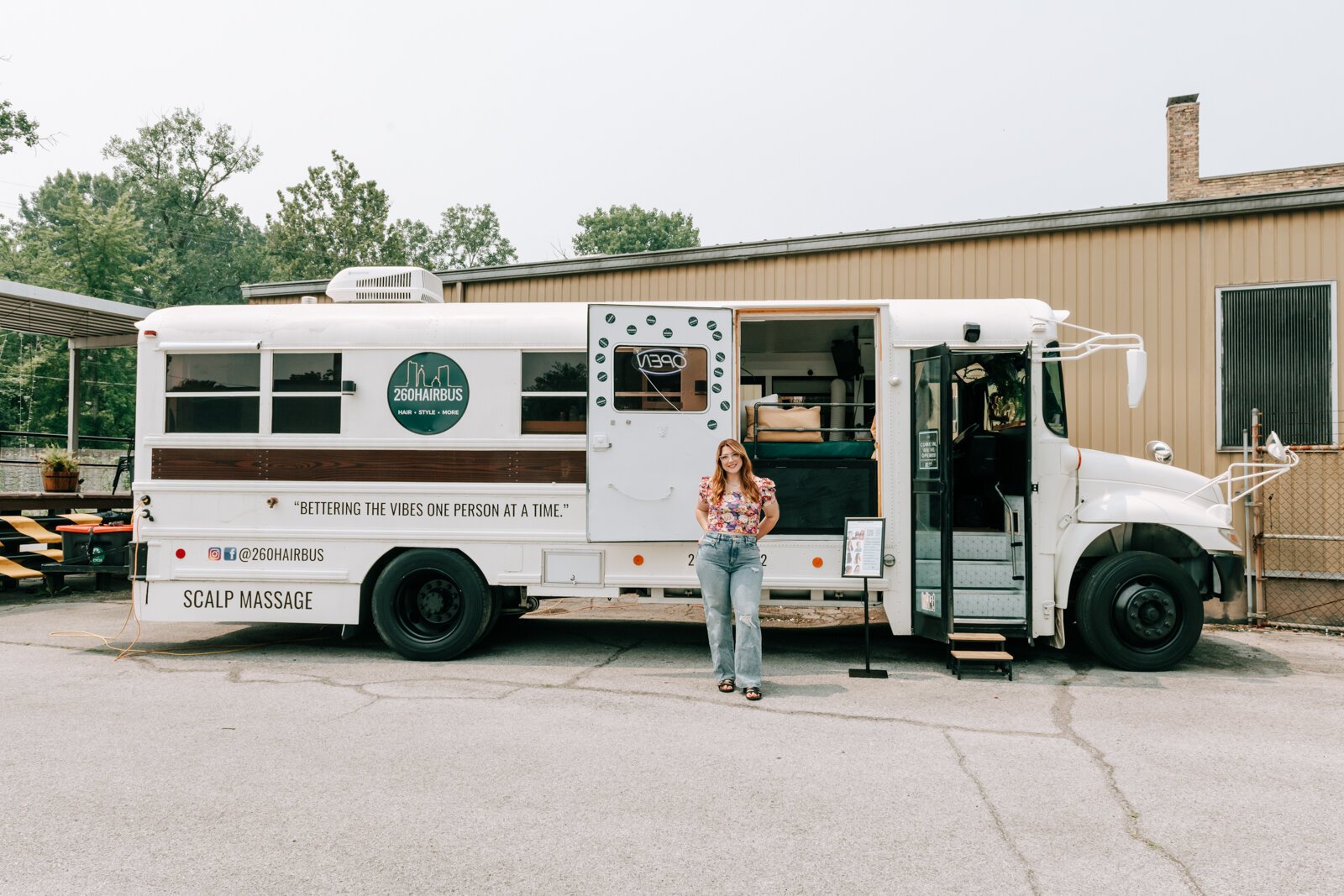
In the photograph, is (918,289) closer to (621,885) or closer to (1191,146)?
(621,885)

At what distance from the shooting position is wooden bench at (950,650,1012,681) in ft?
22.3

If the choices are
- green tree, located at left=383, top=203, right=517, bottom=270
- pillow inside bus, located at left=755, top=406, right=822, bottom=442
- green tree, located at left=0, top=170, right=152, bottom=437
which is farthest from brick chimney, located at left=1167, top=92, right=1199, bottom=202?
green tree, located at left=383, top=203, right=517, bottom=270

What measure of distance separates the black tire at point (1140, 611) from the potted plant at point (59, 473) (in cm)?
1242

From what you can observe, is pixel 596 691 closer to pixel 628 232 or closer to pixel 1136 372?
pixel 1136 372

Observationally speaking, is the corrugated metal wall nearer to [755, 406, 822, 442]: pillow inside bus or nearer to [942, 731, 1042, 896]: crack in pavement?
[755, 406, 822, 442]: pillow inside bus

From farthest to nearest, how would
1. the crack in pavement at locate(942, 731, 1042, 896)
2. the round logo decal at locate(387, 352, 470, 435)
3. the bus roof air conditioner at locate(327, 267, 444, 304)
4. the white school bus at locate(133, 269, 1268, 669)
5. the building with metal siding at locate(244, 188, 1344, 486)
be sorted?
the building with metal siding at locate(244, 188, 1344, 486) < the bus roof air conditioner at locate(327, 267, 444, 304) < the round logo decal at locate(387, 352, 470, 435) < the white school bus at locate(133, 269, 1268, 669) < the crack in pavement at locate(942, 731, 1042, 896)

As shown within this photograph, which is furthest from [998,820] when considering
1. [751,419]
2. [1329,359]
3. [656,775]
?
[1329,359]

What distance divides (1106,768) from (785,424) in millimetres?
3629

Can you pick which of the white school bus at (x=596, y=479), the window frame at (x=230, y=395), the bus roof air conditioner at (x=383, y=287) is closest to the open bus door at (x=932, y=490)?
the white school bus at (x=596, y=479)

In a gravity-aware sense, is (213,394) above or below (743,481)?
above

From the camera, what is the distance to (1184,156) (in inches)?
918

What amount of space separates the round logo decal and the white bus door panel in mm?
1161

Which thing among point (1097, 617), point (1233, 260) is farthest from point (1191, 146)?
point (1097, 617)

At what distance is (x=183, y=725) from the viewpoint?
217 inches
